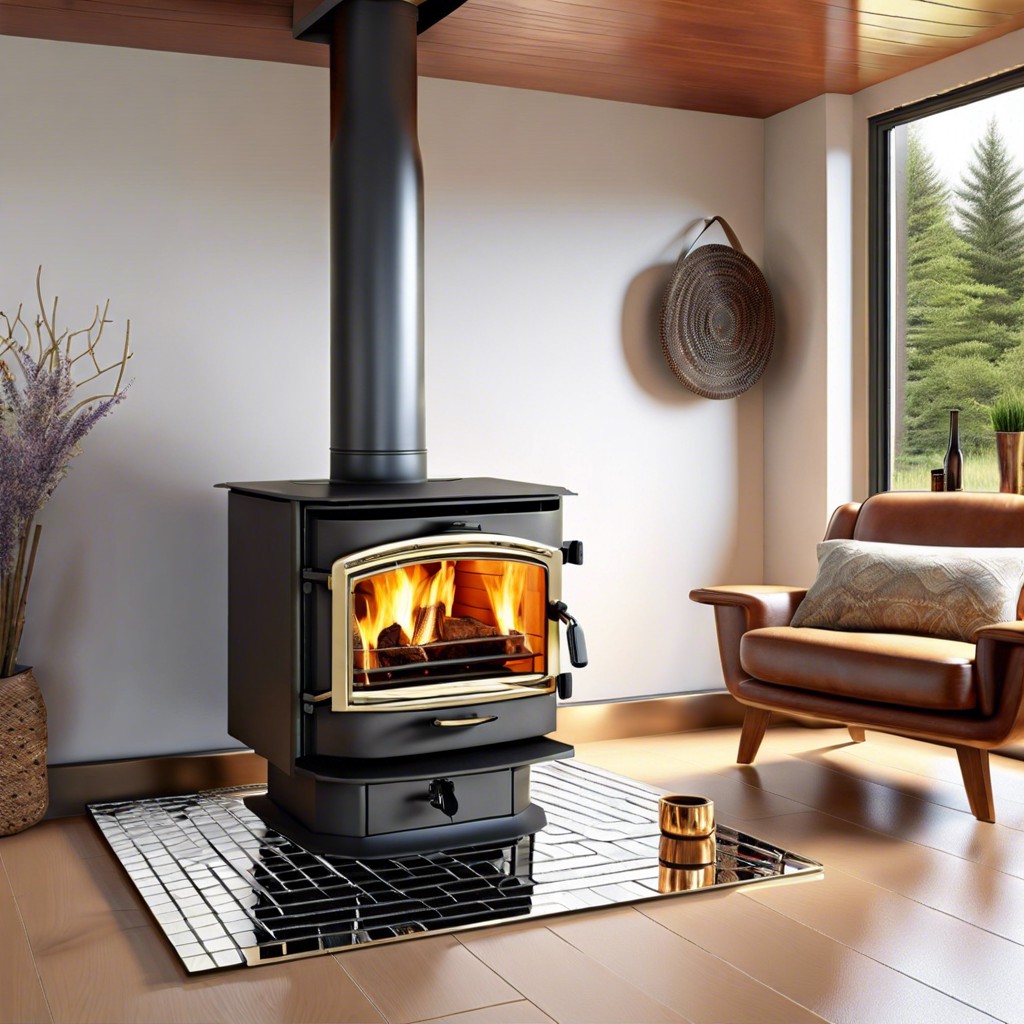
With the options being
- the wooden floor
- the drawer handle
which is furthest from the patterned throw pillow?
the drawer handle

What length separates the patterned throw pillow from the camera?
3.45 m

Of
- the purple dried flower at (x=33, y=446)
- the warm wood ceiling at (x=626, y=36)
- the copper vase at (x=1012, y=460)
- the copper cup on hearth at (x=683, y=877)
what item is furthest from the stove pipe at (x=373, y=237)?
the copper vase at (x=1012, y=460)

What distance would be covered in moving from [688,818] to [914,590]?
1.08 meters

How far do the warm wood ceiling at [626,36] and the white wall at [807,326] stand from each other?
0.26 m

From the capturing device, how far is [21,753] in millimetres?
3262

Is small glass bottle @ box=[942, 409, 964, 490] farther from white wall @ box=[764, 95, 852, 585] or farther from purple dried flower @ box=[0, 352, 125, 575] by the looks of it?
purple dried flower @ box=[0, 352, 125, 575]

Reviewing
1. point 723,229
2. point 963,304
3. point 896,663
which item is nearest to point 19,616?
point 896,663

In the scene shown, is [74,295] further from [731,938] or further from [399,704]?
[731,938]

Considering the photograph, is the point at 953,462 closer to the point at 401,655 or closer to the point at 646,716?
the point at 646,716

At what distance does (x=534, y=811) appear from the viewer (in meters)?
3.29

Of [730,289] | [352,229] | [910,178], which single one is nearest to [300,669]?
[352,229]

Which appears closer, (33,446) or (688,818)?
(688,818)

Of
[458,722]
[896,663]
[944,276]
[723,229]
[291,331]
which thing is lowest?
[458,722]

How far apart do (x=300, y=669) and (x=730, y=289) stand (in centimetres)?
229
